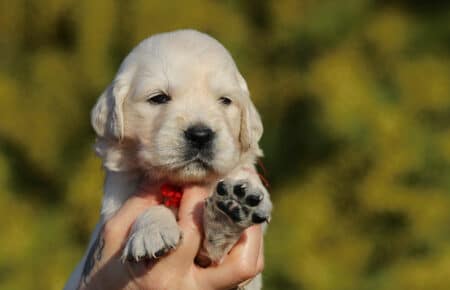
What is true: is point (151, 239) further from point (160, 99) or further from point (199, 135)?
point (160, 99)

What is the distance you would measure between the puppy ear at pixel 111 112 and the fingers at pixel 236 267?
105 cm

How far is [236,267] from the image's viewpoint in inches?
155

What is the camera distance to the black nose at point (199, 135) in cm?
407

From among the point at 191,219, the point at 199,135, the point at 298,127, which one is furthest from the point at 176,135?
the point at 298,127

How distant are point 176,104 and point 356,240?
17.7 ft

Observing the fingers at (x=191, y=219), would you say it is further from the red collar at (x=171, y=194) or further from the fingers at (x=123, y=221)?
the fingers at (x=123, y=221)

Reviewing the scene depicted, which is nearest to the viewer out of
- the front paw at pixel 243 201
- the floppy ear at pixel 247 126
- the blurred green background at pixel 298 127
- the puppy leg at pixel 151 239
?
the front paw at pixel 243 201

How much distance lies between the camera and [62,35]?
1048 centimetres

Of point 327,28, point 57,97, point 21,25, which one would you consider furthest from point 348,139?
point 21,25

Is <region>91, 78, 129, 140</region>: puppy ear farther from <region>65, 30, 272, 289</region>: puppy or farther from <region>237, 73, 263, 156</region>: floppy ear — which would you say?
<region>237, 73, 263, 156</region>: floppy ear

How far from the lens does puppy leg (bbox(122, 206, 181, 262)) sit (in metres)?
3.71

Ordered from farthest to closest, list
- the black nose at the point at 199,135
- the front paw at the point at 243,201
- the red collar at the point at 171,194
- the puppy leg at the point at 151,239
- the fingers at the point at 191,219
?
the red collar at the point at 171,194 → the black nose at the point at 199,135 → the fingers at the point at 191,219 → the puppy leg at the point at 151,239 → the front paw at the point at 243,201

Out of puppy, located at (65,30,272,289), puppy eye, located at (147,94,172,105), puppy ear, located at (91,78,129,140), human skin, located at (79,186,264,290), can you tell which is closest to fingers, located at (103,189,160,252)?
human skin, located at (79,186,264,290)

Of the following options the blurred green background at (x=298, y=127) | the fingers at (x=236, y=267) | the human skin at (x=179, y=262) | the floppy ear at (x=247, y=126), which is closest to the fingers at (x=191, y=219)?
the human skin at (x=179, y=262)
